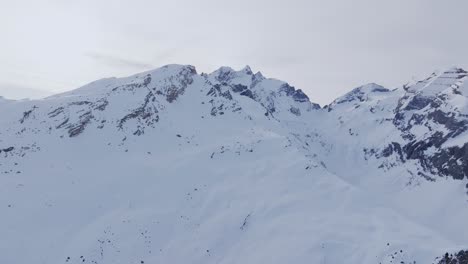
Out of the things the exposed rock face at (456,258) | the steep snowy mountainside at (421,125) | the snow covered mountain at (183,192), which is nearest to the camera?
the exposed rock face at (456,258)

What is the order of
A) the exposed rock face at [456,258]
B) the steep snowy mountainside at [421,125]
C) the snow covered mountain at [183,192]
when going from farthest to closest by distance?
the steep snowy mountainside at [421,125], the snow covered mountain at [183,192], the exposed rock face at [456,258]

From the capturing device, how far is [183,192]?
171ft

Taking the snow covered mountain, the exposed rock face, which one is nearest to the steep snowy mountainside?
the snow covered mountain

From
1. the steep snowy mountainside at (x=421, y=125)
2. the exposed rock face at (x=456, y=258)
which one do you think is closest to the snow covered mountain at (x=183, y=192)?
the exposed rock face at (x=456, y=258)

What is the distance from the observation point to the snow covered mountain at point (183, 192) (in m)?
Result: 39.0

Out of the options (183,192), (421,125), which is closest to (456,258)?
(183,192)

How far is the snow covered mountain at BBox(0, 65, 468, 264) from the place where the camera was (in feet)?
128

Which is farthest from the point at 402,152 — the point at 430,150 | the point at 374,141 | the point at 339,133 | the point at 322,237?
the point at 322,237

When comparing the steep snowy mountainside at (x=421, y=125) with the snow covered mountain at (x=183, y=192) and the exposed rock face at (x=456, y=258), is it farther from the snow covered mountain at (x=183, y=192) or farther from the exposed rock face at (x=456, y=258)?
the exposed rock face at (x=456, y=258)

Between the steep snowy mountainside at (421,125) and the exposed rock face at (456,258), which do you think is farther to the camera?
the steep snowy mountainside at (421,125)

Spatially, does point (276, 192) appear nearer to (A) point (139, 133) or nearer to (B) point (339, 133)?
(A) point (139, 133)

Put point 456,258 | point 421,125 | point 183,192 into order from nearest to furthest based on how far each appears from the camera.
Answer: point 456,258, point 183,192, point 421,125

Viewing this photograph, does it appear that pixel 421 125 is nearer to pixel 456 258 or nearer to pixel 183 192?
pixel 183 192

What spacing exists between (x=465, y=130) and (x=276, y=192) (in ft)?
261
